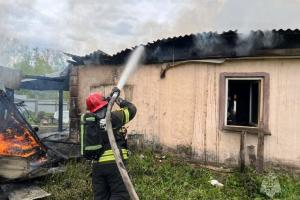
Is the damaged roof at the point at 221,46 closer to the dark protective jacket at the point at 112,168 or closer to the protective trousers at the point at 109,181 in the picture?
the dark protective jacket at the point at 112,168

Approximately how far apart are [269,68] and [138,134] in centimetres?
391

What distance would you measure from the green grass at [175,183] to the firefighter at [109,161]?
133cm

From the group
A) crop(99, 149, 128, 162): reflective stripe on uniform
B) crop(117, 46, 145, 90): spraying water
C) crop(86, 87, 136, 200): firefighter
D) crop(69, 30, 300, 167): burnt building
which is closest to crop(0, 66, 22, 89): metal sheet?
crop(69, 30, 300, 167): burnt building

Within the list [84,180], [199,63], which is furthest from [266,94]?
[84,180]

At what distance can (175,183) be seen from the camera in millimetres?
6941

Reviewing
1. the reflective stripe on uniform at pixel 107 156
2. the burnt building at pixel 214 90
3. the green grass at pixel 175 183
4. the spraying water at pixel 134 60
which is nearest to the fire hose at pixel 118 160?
the reflective stripe on uniform at pixel 107 156

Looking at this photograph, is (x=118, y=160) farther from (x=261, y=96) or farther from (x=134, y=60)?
(x=134, y=60)

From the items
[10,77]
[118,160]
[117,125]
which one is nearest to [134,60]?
[10,77]

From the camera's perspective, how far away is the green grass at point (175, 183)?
20.8 feet

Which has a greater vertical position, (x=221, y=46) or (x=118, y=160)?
(x=221, y=46)

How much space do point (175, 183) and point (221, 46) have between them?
3327 mm

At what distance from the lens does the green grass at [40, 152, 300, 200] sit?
6336 mm

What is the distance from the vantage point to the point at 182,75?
8594 mm

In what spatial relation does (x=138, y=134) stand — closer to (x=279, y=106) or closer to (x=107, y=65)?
(x=107, y=65)
